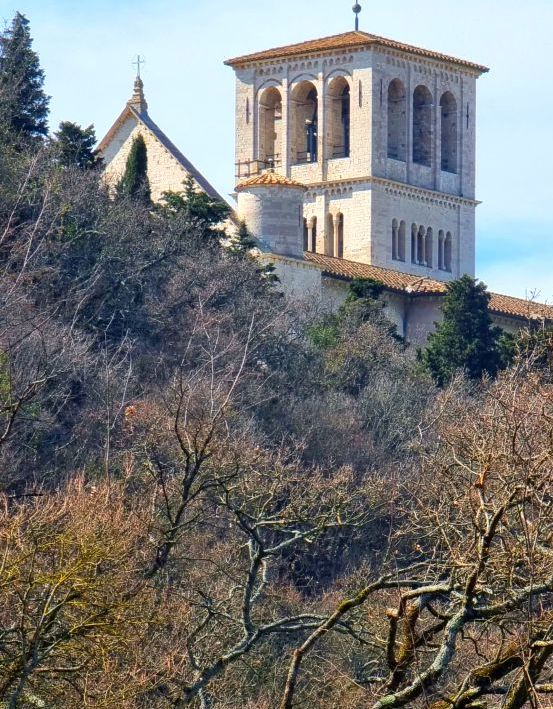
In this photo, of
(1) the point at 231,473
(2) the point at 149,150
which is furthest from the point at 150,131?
(1) the point at 231,473

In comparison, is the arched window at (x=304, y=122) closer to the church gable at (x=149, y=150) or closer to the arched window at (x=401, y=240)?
the arched window at (x=401, y=240)

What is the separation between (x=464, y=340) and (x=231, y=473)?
2272cm

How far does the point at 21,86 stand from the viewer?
53.1 meters

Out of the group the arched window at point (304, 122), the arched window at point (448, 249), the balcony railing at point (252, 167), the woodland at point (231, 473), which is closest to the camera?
the woodland at point (231, 473)

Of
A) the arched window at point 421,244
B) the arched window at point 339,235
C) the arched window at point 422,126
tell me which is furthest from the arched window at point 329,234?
the arched window at point 422,126

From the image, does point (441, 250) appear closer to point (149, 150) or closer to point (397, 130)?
point (397, 130)

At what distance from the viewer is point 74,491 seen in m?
33.8

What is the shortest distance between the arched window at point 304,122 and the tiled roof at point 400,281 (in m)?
8.31

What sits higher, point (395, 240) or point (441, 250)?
point (395, 240)

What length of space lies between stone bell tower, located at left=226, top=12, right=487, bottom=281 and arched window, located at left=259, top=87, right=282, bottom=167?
0.03 meters

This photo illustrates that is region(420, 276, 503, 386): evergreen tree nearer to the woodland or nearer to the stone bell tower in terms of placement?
the woodland

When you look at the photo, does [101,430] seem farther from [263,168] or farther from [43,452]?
[263,168]

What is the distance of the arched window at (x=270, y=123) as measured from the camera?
74.1 metres

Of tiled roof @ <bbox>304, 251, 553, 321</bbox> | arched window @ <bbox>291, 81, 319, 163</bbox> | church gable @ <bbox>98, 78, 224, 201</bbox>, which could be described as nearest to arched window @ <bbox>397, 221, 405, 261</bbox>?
arched window @ <bbox>291, 81, 319, 163</bbox>
